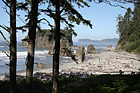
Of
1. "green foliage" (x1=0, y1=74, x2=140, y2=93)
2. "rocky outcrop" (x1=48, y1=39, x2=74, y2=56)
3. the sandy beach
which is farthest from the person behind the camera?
the sandy beach

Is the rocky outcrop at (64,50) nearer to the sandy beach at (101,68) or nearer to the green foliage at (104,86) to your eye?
the green foliage at (104,86)

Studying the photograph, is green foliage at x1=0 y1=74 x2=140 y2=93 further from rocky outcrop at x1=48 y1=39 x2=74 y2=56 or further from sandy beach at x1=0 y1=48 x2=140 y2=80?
sandy beach at x1=0 y1=48 x2=140 y2=80

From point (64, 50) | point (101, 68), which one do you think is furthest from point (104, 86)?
point (101, 68)

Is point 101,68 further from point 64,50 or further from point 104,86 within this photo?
point 104,86

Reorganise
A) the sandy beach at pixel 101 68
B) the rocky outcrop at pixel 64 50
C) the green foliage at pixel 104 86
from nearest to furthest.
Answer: the green foliage at pixel 104 86, the rocky outcrop at pixel 64 50, the sandy beach at pixel 101 68

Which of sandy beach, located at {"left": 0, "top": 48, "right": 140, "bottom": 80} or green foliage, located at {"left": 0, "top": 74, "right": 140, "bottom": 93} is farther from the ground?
green foliage, located at {"left": 0, "top": 74, "right": 140, "bottom": 93}

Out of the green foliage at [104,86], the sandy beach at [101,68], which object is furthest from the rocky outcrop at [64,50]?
the sandy beach at [101,68]

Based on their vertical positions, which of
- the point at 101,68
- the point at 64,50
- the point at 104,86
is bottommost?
the point at 101,68

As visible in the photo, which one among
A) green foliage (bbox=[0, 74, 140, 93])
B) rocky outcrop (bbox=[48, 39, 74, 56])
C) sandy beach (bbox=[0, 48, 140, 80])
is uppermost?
rocky outcrop (bbox=[48, 39, 74, 56])

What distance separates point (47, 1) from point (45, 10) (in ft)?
3.30

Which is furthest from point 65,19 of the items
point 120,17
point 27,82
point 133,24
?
point 120,17

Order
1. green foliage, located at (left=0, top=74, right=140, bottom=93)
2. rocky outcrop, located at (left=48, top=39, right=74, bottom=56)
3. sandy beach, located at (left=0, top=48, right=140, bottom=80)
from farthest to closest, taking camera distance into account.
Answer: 1. sandy beach, located at (left=0, top=48, right=140, bottom=80)
2. rocky outcrop, located at (left=48, top=39, right=74, bottom=56)
3. green foliage, located at (left=0, top=74, right=140, bottom=93)

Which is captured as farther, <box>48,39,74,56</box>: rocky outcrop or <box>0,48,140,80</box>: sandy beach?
<box>0,48,140,80</box>: sandy beach

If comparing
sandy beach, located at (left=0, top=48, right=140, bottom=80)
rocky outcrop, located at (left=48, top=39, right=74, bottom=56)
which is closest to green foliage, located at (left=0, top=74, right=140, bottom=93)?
rocky outcrop, located at (left=48, top=39, right=74, bottom=56)
